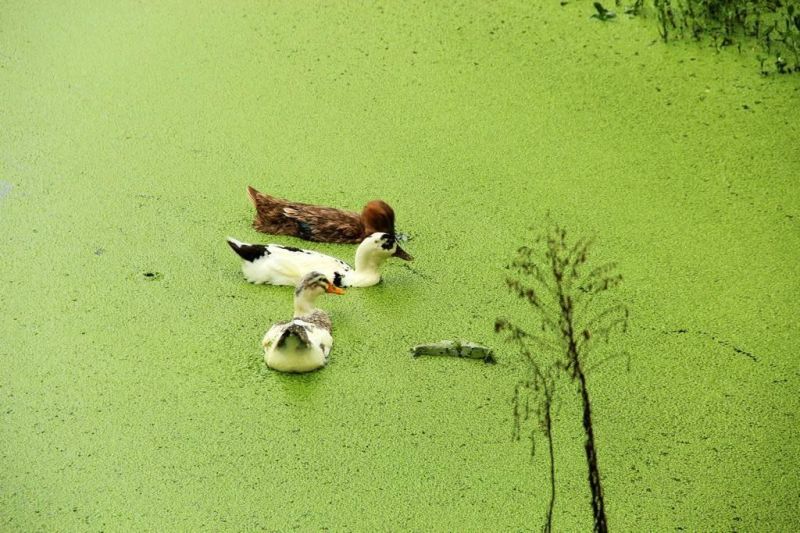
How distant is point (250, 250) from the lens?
2.36 metres

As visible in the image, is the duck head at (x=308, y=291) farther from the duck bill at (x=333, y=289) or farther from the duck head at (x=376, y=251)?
the duck head at (x=376, y=251)

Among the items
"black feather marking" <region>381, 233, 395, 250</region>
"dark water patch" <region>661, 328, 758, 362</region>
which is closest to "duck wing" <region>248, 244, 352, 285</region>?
"black feather marking" <region>381, 233, 395, 250</region>

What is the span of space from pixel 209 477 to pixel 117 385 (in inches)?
11.8

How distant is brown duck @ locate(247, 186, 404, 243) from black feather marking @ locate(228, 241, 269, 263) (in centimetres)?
16

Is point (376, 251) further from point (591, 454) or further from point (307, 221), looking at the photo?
point (591, 454)

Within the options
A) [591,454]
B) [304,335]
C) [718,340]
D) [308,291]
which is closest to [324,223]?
[308,291]

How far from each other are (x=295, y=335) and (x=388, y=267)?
459 millimetres

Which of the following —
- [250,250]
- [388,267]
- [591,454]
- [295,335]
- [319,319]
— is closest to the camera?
[591,454]

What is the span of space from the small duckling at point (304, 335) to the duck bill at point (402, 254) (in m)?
0.14

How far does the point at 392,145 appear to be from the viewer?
9.36 ft

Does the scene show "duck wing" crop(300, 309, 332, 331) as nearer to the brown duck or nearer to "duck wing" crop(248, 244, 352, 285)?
"duck wing" crop(248, 244, 352, 285)

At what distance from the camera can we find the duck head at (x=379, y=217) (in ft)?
8.00

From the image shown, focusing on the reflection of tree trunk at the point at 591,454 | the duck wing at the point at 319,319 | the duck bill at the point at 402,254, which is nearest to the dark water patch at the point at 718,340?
the duck bill at the point at 402,254

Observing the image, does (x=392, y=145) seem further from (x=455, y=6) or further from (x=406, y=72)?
(x=455, y=6)
